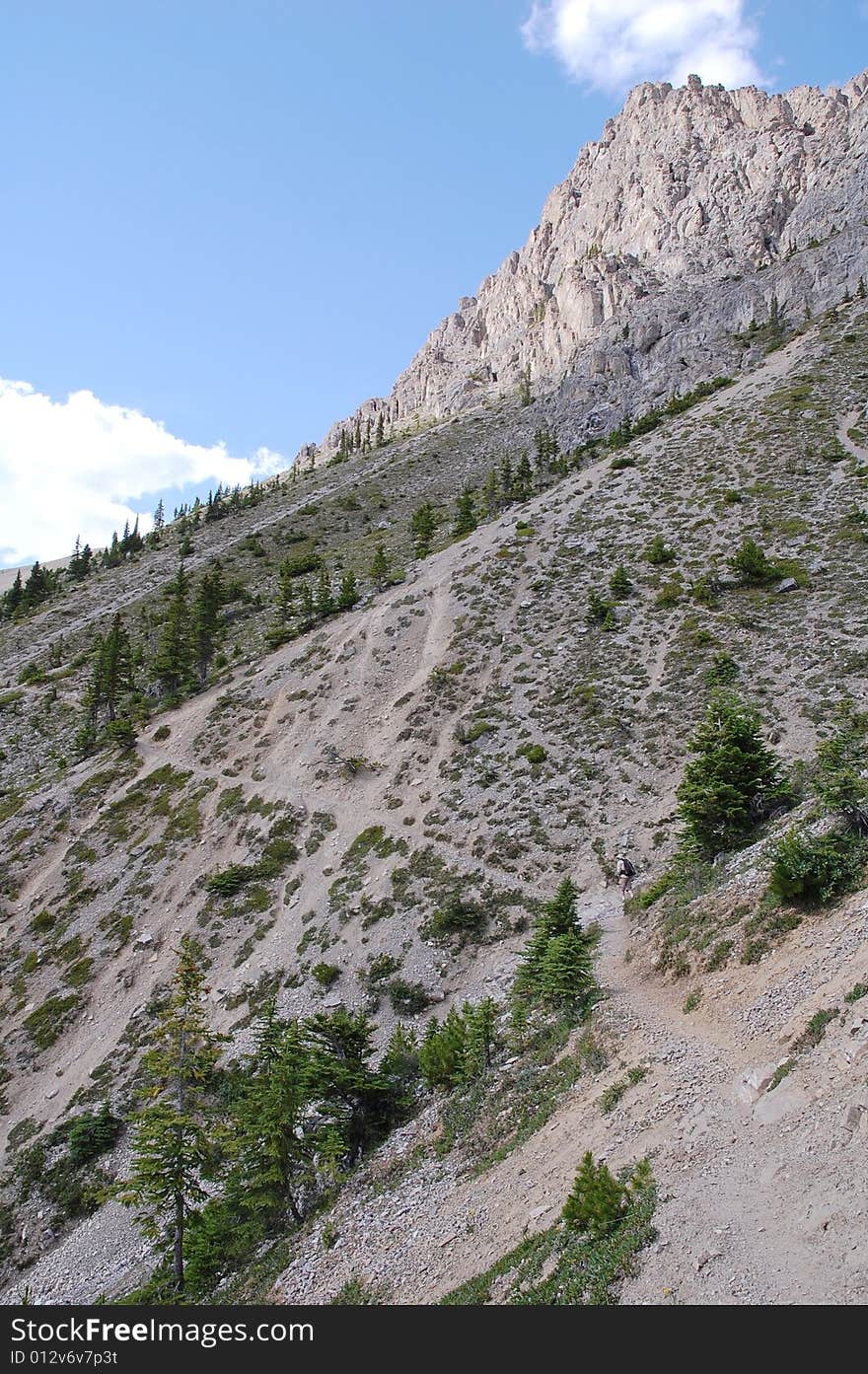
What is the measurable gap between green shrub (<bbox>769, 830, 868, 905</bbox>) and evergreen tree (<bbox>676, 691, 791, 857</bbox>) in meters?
7.38

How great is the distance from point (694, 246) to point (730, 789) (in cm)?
17567

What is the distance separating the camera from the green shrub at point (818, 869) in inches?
633

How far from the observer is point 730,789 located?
2447cm

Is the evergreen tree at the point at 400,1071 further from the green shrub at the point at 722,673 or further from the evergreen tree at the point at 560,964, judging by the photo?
the green shrub at the point at 722,673

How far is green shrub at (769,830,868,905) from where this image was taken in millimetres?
16078

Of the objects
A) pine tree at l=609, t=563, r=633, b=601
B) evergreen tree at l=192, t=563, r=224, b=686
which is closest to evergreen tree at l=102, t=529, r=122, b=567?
evergreen tree at l=192, t=563, r=224, b=686

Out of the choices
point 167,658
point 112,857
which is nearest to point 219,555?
point 167,658

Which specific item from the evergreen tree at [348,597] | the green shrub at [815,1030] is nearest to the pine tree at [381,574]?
the evergreen tree at [348,597]

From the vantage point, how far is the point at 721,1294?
8109 millimetres

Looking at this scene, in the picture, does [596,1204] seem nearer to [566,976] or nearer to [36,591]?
[566,976]

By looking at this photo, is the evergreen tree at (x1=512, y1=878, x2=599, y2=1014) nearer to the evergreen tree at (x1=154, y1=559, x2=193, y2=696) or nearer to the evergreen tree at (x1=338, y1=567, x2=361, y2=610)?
the evergreen tree at (x1=338, y1=567, x2=361, y2=610)

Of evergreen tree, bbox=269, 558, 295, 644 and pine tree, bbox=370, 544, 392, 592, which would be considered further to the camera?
pine tree, bbox=370, 544, 392, 592

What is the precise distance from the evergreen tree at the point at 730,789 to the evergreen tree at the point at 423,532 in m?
56.8

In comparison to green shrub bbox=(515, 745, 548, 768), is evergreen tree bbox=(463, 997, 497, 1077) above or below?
below
